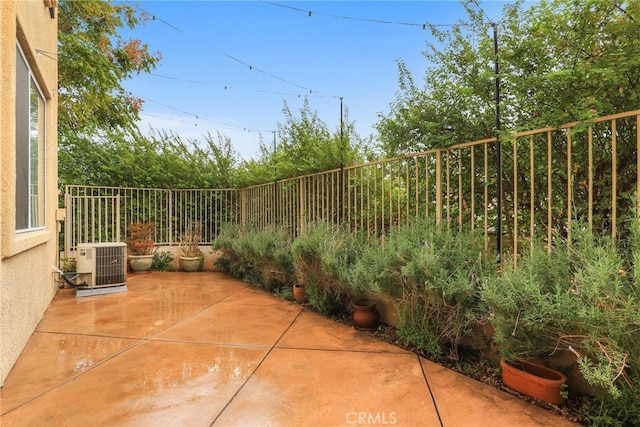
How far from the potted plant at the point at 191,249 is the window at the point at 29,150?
11.4ft

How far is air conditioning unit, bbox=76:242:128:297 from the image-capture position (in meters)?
5.29

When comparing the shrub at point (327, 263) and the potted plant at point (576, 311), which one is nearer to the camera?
the potted plant at point (576, 311)

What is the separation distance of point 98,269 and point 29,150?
2.63m

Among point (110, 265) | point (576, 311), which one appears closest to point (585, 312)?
point (576, 311)

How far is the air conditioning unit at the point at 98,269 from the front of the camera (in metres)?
5.29

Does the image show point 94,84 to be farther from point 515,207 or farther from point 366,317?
point 515,207

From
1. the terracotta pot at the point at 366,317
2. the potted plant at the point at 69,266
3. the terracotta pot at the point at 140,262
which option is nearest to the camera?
the terracotta pot at the point at 366,317

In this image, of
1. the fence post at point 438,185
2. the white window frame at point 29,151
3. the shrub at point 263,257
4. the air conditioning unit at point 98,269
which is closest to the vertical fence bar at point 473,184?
the fence post at point 438,185

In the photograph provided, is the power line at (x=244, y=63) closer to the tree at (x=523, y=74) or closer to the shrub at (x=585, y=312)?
the tree at (x=523, y=74)

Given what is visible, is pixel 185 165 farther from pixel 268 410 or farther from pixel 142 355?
pixel 268 410

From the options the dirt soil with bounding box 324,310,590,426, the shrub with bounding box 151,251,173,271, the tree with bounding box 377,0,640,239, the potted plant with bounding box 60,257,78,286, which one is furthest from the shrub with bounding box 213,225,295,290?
the tree with bounding box 377,0,640,239

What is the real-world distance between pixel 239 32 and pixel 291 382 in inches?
260

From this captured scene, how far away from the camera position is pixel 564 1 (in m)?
2.35

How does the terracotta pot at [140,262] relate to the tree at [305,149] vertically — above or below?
below
